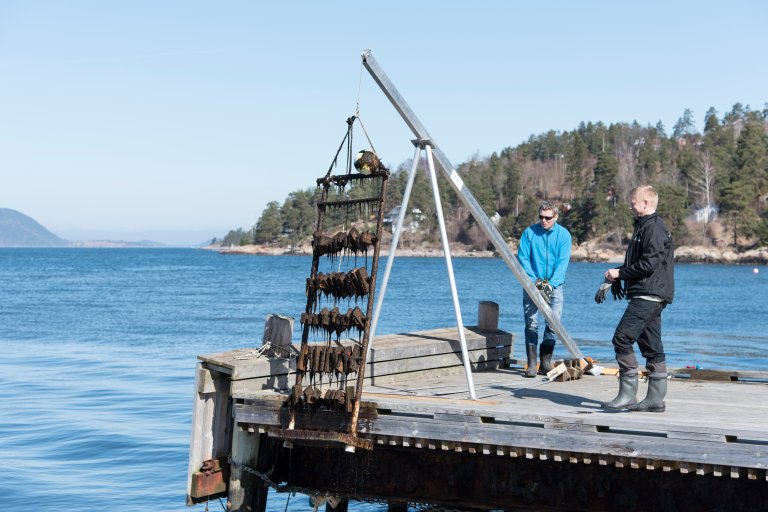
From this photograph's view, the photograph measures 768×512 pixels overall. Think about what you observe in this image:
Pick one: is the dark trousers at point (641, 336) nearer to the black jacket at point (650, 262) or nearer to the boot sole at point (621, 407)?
the black jacket at point (650, 262)

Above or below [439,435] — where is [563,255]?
above

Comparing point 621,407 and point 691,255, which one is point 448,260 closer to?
point 621,407

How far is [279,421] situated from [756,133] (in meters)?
134

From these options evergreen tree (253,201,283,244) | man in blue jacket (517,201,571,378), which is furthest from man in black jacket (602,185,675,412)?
evergreen tree (253,201,283,244)

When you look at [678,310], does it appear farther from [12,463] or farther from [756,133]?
[756,133]

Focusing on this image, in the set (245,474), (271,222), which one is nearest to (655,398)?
(245,474)

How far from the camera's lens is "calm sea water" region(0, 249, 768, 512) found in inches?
577

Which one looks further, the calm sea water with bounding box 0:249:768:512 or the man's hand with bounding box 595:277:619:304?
the calm sea water with bounding box 0:249:768:512

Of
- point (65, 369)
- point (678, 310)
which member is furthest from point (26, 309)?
point (678, 310)

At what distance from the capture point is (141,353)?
29.8 m

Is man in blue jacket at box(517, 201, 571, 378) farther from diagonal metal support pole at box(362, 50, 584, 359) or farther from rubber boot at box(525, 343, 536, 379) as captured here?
diagonal metal support pole at box(362, 50, 584, 359)

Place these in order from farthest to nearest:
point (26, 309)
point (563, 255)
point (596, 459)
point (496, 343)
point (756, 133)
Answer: point (756, 133)
point (26, 309)
point (496, 343)
point (563, 255)
point (596, 459)

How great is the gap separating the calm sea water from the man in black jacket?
19.8 feet

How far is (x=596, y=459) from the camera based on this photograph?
25.2 ft
